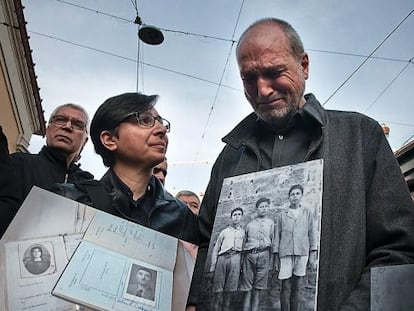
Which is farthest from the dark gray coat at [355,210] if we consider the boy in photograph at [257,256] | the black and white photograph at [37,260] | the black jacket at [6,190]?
the black jacket at [6,190]

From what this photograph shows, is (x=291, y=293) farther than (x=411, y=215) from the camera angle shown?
No

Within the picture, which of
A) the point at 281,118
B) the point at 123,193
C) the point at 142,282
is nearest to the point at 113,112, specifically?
the point at 123,193

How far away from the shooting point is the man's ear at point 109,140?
1.43 m

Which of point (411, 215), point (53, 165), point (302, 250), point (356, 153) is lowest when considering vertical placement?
point (302, 250)

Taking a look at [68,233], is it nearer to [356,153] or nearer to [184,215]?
[184,215]

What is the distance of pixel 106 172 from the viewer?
1393 mm

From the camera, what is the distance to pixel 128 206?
1227 millimetres

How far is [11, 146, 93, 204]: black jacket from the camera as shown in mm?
1595

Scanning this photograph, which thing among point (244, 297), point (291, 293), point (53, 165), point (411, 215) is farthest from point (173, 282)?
point (53, 165)

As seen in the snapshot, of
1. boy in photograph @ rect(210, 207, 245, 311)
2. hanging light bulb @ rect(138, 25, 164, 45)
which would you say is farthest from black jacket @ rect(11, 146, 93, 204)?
hanging light bulb @ rect(138, 25, 164, 45)

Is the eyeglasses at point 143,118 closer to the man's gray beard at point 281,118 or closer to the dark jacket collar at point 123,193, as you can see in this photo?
the dark jacket collar at point 123,193

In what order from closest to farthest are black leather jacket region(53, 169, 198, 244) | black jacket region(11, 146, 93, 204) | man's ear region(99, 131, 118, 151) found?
black leather jacket region(53, 169, 198, 244)
man's ear region(99, 131, 118, 151)
black jacket region(11, 146, 93, 204)

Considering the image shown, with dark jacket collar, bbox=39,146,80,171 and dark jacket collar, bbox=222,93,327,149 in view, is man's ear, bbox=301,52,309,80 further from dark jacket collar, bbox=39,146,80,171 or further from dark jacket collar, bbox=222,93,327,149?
dark jacket collar, bbox=39,146,80,171

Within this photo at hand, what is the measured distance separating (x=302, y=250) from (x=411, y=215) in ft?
0.90
